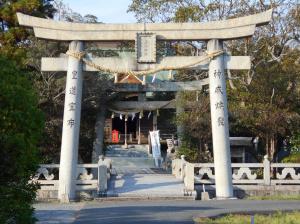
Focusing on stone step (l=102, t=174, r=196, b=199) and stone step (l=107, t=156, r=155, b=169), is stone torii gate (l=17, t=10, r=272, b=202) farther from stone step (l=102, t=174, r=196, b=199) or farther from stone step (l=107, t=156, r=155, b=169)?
stone step (l=107, t=156, r=155, b=169)

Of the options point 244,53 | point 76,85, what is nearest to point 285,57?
point 244,53

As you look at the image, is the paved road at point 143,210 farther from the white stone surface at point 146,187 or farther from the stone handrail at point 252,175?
the stone handrail at point 252,175

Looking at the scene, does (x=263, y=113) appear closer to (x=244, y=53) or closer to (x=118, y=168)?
(x=244, y=53)

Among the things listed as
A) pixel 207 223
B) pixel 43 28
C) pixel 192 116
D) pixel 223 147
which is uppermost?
pixel 43 28

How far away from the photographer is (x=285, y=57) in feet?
92.4

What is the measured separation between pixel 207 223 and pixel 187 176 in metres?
7.38

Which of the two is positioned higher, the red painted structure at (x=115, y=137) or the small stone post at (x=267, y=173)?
the red painted structure at (x=115, y=137)

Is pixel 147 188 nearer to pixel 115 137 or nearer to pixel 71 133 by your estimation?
pixel 71 133

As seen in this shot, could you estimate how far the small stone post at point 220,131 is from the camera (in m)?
18.8

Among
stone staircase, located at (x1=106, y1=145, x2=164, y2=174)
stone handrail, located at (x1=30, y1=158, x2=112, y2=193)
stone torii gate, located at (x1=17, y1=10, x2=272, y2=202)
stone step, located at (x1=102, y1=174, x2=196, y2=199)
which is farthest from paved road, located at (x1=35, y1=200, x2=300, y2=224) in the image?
stone staircase, located at (x1=106, y1=145, x2=164, y2=174)

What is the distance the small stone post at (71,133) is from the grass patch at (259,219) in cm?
698

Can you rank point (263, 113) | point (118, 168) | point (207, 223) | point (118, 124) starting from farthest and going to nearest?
point (118, 124) → point (118, 168) → point (263, 113) → point (207, 223)

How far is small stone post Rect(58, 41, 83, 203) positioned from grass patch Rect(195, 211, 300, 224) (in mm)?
6980

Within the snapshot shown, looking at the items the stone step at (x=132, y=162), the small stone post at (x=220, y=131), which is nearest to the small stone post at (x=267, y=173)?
the small stone post at (x=220, y=131)
